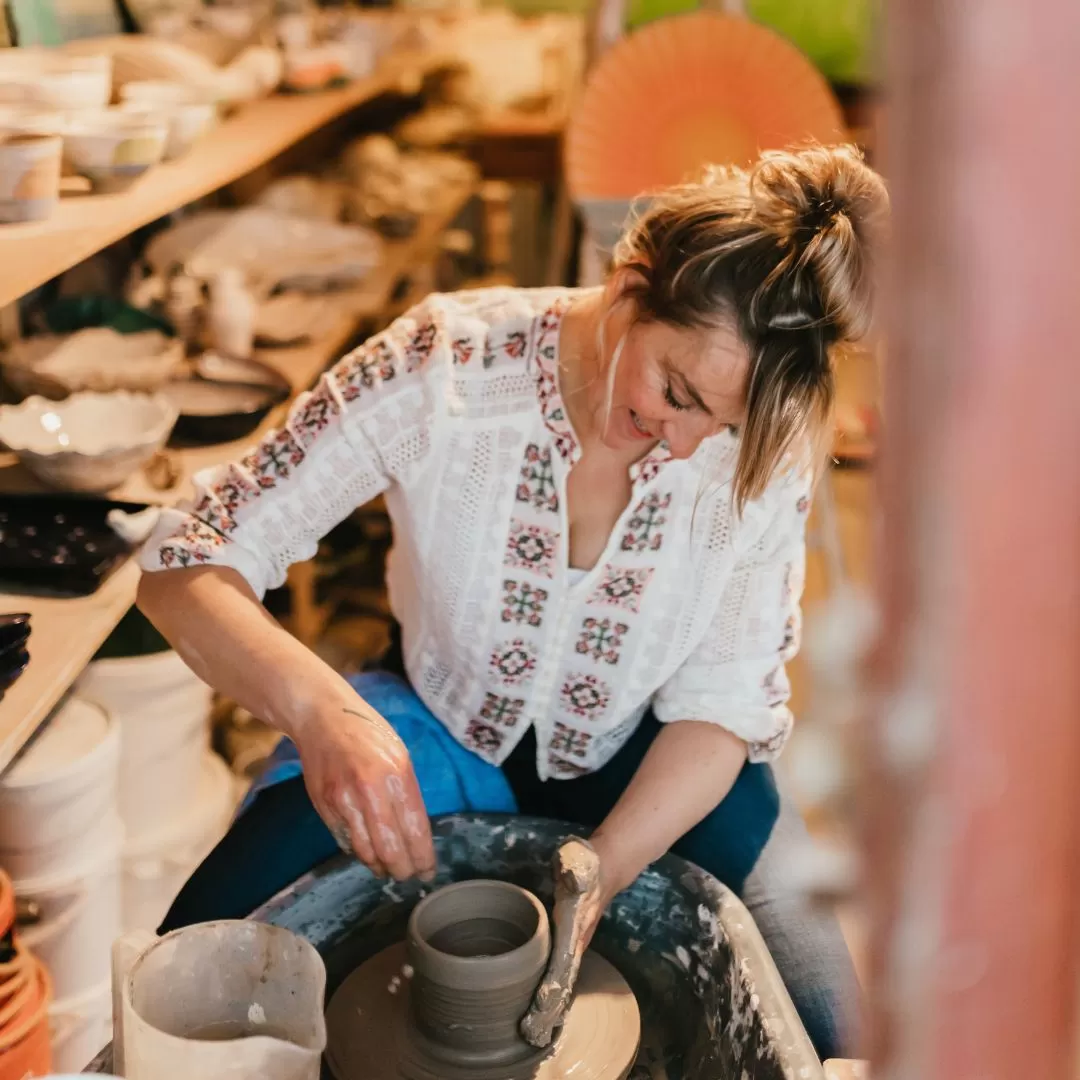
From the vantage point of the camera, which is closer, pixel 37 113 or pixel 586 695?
pixel 586 695

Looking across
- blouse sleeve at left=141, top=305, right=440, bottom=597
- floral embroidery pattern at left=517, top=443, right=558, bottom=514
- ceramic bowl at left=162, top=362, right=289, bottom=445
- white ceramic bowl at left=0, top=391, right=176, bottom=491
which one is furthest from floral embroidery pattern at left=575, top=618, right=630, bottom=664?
ceramic bowl at left=162, top=362, right=289, bottom=445

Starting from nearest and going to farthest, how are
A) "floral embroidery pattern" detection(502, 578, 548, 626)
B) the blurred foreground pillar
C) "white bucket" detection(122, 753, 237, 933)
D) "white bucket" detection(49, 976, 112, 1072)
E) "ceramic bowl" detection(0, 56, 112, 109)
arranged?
1. the blurred foreground pillar
2. "floral embroidery pattern" detection(502, 578, 548, 626)
3. "white bucket" detection(49, 976, 112, 1072)
4. "ceramic bowl" detection(0, 56, 112, 109)
5. "white bucket" detection(122, 753, 237, 933)

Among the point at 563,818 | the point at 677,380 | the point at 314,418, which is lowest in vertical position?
the point at 563,818

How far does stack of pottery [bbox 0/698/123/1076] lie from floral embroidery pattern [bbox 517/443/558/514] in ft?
2.20

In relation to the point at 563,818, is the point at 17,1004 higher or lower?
lower

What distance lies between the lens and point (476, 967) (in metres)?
1.04

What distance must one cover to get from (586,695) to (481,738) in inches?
5.4

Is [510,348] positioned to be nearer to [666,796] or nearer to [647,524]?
[647,524]

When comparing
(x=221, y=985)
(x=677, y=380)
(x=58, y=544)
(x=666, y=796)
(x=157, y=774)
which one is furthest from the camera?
(x=157, y=774)

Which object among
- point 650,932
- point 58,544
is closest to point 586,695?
point 650,932

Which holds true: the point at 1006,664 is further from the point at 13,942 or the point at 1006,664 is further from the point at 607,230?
the point at 607,230

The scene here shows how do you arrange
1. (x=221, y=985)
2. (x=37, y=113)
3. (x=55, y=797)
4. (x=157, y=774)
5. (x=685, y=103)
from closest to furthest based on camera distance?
1. (x=221, y=985)
2. (x=55, y=797)
3. (x=37, y=113)
4. (x=157, y=774)
5. (x=685, y=103)

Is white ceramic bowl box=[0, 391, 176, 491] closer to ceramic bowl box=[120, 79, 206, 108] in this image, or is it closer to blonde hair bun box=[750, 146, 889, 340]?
ceramic bowl box=[120, 79, 206, 108]

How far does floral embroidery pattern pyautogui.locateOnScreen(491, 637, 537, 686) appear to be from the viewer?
1.40 metres
